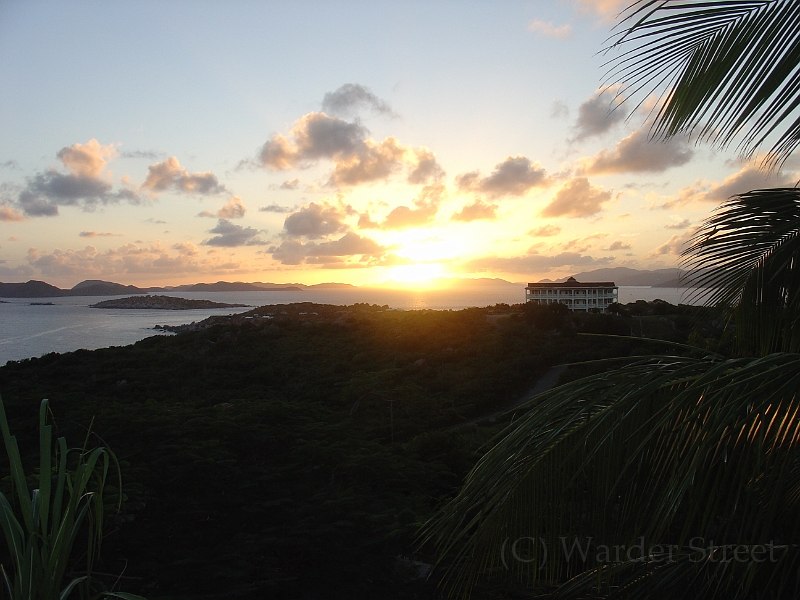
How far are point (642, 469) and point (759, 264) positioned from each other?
5.42 ft

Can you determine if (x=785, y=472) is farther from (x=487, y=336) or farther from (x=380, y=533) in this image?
(x=487, y=336)

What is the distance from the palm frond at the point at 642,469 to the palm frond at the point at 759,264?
3.20ft

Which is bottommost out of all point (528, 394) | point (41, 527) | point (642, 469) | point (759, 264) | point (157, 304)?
point (528, 394)

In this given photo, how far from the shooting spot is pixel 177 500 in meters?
5.47

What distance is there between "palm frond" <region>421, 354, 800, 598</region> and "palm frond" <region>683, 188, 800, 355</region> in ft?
3.20

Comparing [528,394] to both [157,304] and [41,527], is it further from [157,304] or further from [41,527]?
[157,304]

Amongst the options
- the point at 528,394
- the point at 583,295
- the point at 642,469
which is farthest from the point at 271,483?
the point at 583,295

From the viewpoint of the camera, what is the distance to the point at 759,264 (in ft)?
9.08

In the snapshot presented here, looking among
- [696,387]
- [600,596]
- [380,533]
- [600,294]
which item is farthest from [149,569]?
[600,294]

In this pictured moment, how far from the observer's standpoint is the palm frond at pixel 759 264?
258 cm

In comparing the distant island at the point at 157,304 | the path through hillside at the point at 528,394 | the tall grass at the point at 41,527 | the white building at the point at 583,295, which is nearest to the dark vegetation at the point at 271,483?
the tall grass at the point at 41,527

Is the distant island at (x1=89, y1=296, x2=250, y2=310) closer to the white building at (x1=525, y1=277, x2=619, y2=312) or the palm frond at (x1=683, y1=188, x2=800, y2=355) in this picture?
the white building at (x1=525, y1=277, x2=619, y2=312)

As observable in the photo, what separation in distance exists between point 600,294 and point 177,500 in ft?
156

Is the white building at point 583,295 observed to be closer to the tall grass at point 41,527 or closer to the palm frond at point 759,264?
the palm frond at point 759,264
